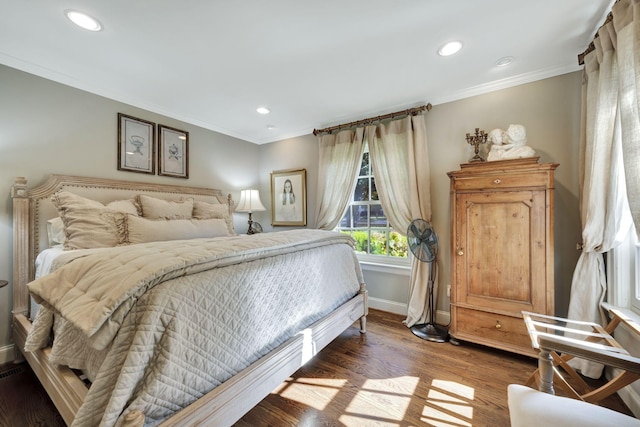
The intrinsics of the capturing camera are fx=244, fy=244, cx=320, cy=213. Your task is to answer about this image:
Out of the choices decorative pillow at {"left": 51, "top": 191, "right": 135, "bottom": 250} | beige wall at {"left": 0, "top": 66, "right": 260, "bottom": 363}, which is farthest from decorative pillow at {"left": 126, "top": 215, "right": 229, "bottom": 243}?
beige wall at {"left": 0, "top": 66, "right": 260, "bottom": 363}

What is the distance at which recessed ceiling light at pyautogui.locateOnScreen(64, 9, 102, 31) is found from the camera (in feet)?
4.79

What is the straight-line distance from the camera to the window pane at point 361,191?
3158mm

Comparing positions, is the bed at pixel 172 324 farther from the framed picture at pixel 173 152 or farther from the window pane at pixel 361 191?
the window pane at pixel 361 191

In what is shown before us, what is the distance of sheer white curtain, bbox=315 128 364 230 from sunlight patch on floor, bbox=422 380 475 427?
2006 millimetres

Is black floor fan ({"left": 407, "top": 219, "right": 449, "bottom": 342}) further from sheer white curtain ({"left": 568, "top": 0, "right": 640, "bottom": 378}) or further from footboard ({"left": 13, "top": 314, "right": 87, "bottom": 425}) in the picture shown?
footboard ({"left": 13, "top": 314, "right": 87, "bottom": 425})

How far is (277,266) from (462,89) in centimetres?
247

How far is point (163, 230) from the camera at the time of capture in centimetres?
206

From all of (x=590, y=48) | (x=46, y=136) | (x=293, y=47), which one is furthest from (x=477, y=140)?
(x=46, y=136)

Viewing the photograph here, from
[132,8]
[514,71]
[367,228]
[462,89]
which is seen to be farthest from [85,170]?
[514,71]

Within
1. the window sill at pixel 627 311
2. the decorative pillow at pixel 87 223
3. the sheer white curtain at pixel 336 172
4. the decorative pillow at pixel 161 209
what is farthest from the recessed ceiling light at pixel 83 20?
the window sill at pixel 627 311

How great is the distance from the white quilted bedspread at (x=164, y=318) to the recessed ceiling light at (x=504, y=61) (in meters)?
2.27

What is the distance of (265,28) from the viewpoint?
1.61 meters

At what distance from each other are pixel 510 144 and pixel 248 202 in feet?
9.84

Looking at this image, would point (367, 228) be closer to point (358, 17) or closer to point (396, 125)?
point (396, 125)
